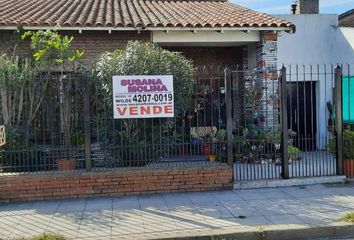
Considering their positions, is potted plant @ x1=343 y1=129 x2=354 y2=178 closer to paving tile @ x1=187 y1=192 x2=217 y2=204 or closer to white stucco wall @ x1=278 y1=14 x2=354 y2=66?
paving tile @ x1=187 y1=192 x2=217 y2=204

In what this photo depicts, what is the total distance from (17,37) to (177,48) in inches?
177

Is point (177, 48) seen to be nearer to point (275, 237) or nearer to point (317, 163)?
point (317, 163)

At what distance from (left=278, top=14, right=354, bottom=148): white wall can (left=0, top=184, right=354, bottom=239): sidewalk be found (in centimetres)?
593

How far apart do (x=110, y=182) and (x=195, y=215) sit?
2.10m

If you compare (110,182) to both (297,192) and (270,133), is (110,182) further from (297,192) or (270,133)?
(270,133)

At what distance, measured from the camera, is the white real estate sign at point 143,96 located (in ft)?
29.2

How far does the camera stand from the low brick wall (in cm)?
860

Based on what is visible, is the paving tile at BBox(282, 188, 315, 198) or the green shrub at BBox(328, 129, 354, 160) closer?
the paving tile at BBox(282, 188, 315, 198)

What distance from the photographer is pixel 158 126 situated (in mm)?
9219

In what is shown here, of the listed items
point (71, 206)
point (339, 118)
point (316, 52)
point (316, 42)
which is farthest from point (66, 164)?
point (316, 42)

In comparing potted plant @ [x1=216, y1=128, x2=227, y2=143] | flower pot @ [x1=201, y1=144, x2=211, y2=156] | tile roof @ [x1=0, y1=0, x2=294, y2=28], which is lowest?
flower pot @ [x1=201, y1=144, x2=211, y2=156]

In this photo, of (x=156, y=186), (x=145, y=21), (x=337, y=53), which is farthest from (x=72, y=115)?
(x=337, y=53)

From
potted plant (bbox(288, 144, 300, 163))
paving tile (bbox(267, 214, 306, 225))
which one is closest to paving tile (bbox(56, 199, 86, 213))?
paving tile (bbox(267, 214, 306, 225))

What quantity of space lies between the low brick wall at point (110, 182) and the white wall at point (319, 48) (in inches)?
258
